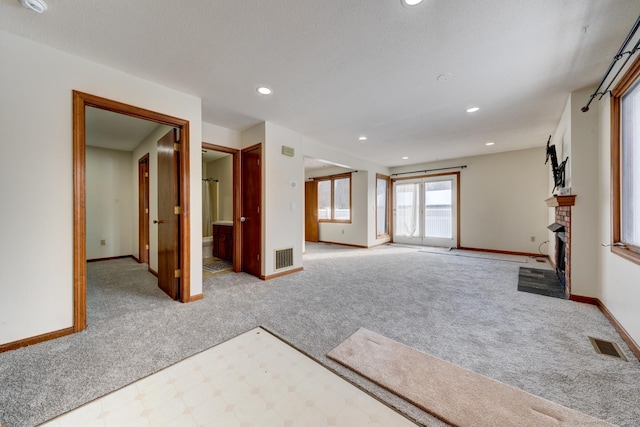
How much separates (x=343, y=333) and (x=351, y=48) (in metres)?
2.43

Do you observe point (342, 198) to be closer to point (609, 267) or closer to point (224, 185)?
point (224, 185)

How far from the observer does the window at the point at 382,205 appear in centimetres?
692

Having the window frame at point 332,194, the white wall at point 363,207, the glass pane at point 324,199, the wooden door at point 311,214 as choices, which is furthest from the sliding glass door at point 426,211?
the wooden door at point 311,214

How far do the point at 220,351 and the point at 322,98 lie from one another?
2798mm

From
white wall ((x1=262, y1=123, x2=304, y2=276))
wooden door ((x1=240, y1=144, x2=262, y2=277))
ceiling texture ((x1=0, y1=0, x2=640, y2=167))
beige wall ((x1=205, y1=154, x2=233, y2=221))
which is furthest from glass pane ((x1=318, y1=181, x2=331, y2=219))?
ceiling texture ((x1=0, y1=0, x2=640, y2=167))

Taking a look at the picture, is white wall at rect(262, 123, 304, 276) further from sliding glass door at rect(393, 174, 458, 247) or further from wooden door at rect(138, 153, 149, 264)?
sliding glass door at rect(393, 174, 458, 247)

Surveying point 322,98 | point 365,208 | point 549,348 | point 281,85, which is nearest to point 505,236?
point 365,208

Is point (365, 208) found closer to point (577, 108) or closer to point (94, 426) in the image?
point (577, 108)

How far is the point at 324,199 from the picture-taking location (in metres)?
7.63

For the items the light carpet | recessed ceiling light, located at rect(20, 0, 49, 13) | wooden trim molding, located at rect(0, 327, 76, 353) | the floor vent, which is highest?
recessed ceiling light, located at rect(20, 0, 49, 13)

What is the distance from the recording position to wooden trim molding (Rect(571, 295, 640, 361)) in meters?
1.75

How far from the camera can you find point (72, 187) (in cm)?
205

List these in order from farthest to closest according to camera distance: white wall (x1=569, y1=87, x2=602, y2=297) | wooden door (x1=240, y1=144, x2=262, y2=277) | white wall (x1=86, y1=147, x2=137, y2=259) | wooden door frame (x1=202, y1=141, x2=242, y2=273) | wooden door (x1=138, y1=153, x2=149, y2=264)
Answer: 1. white wall (x1=86, y1=147, x2=137, y2=259)
2. wooden door (x1=138, y1=153, x2=149, y2=264)
3. wooden door frame (x1=202, y1=141, x2=242, y2=273)
4. wooden door (x1=240, y1=144, x2=262, y2=277)
5. white wall (x1=569, y1=87, x2=602, y2=297)

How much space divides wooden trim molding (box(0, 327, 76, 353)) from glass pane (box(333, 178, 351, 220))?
19.1 ft
